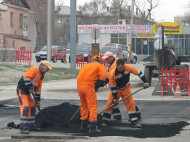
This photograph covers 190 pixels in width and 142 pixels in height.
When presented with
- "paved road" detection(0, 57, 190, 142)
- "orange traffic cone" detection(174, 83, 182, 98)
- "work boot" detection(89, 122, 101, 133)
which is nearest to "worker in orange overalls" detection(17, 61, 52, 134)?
"paved road" detection(0, 57, 190, 142)

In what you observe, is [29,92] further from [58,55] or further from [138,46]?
[138,46]

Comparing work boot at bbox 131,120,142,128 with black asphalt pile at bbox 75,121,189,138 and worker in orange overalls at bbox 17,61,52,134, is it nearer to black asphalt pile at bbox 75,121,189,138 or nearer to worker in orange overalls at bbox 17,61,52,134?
black asphalt pile at bbox 75,121,189,138

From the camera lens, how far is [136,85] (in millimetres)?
28641

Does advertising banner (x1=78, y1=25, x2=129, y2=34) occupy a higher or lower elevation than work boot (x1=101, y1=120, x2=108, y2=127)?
higher

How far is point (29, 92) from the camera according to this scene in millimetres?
13086

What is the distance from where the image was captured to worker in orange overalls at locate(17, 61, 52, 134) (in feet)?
42.3

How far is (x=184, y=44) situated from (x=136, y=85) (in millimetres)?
47848

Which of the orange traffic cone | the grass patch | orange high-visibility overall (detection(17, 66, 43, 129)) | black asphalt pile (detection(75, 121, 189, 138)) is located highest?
orange high-visibility overall (detection(17, 66, 43, 129))

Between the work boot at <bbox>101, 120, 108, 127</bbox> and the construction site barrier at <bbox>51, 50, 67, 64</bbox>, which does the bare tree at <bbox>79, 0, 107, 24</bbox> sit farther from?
the work boot at <bbox>101, 120, 108, 127</bbox>

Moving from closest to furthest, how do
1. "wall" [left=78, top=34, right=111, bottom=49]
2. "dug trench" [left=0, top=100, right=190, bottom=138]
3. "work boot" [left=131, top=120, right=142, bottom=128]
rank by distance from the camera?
"dug trench" [left=0, top=100, right=190, bottom=138], "work boot" [left=131, top=120, right=142, bottom=128], "wall" [left=78, top=34, right=111, bottom=49]

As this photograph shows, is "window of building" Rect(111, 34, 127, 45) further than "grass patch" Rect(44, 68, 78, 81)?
Yes

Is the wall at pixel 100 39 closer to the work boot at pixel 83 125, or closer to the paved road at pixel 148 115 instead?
the paved road at pixel 148 115

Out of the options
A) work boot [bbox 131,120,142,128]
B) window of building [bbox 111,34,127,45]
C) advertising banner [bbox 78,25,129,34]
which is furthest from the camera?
window of building [bbox 111,34,127,45]

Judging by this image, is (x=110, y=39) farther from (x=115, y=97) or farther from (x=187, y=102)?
(x=115, y=97)
